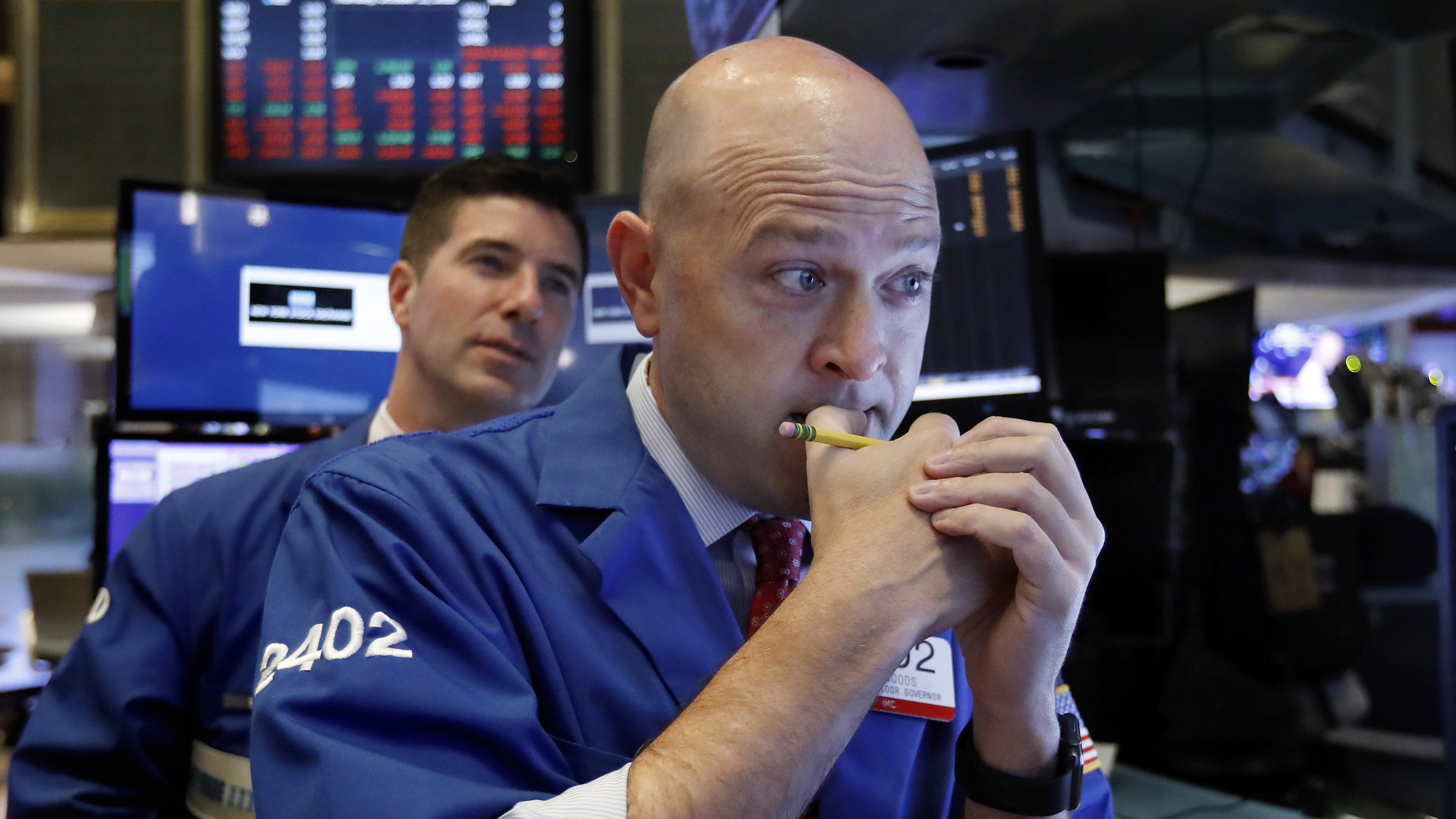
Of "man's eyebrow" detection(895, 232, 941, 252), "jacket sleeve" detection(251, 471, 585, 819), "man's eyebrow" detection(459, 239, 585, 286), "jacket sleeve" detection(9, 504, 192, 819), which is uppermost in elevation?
"man's eyebrow" detection(459, 239, 585, 286)

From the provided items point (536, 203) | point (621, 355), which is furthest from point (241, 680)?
point (536, 203)

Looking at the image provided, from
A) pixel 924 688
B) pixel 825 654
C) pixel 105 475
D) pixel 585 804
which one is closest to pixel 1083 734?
pixel 924 688

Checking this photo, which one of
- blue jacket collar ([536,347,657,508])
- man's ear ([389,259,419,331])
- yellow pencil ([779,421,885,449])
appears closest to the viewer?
yellow pencil ([779,421,885,449])

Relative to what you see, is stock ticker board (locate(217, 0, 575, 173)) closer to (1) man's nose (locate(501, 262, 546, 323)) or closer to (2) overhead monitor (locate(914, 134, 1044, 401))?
(1) man's nose (locate(501, 262, 546, 323))

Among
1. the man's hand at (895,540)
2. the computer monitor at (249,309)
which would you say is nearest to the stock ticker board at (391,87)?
the computer monitor at (249,309)

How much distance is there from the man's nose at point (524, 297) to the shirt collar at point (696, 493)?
78 centimetres

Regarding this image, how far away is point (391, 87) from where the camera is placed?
2.61 metres

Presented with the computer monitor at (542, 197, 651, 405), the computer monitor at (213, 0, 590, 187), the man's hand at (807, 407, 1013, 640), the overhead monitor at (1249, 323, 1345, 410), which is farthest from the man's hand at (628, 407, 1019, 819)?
the overhead monitor at (1249, 323, 1345, 410)

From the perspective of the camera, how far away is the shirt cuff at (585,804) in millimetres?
732

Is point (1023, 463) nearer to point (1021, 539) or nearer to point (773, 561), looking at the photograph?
point (1021, 539)

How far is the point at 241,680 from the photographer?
4.89 feet

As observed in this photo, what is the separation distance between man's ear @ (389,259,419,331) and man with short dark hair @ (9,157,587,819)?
0.02 metres

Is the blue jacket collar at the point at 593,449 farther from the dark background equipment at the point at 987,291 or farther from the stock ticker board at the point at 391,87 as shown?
the stock ticker board at the point at 391,87

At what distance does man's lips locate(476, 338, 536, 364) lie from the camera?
1.77 metres
